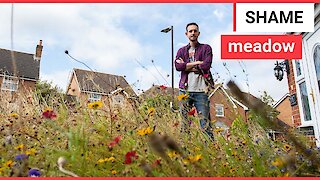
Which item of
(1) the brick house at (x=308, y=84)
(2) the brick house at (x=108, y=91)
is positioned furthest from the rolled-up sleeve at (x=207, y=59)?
(1) the brick house at (x=308, y=84)

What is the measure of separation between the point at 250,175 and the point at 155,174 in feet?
1.48

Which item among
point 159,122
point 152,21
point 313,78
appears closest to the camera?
point 152,21

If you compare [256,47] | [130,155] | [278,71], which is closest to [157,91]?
[256,47]

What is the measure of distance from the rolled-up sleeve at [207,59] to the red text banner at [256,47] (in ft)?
1.85

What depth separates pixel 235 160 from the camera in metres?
1.62

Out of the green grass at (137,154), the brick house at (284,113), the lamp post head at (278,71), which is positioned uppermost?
the lamp post head at (278,71)

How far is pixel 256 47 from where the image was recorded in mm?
2320

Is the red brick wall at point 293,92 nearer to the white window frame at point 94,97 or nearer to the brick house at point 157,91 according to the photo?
the brick house at point 157,91

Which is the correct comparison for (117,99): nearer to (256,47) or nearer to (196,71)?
(196,71)

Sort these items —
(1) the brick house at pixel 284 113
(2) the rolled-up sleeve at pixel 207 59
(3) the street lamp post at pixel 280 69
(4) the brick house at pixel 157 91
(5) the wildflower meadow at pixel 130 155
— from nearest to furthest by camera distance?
(5) the wildflower meadow at pixel 130 155, (1) the brick house at pixel 284 113, (2) the rolled-up sleeve at pixel 207 59, (4) the brick house at pixel 157 91, (3) the street lamp post at pixel 280 69

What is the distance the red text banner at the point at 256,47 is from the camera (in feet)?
7.59

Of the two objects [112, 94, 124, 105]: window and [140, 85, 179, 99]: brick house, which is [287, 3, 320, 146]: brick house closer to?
[140, 85, 179, 99]: brick house

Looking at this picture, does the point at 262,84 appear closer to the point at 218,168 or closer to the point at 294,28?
the point at 294,28

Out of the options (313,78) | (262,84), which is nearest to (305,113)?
(313,78)
